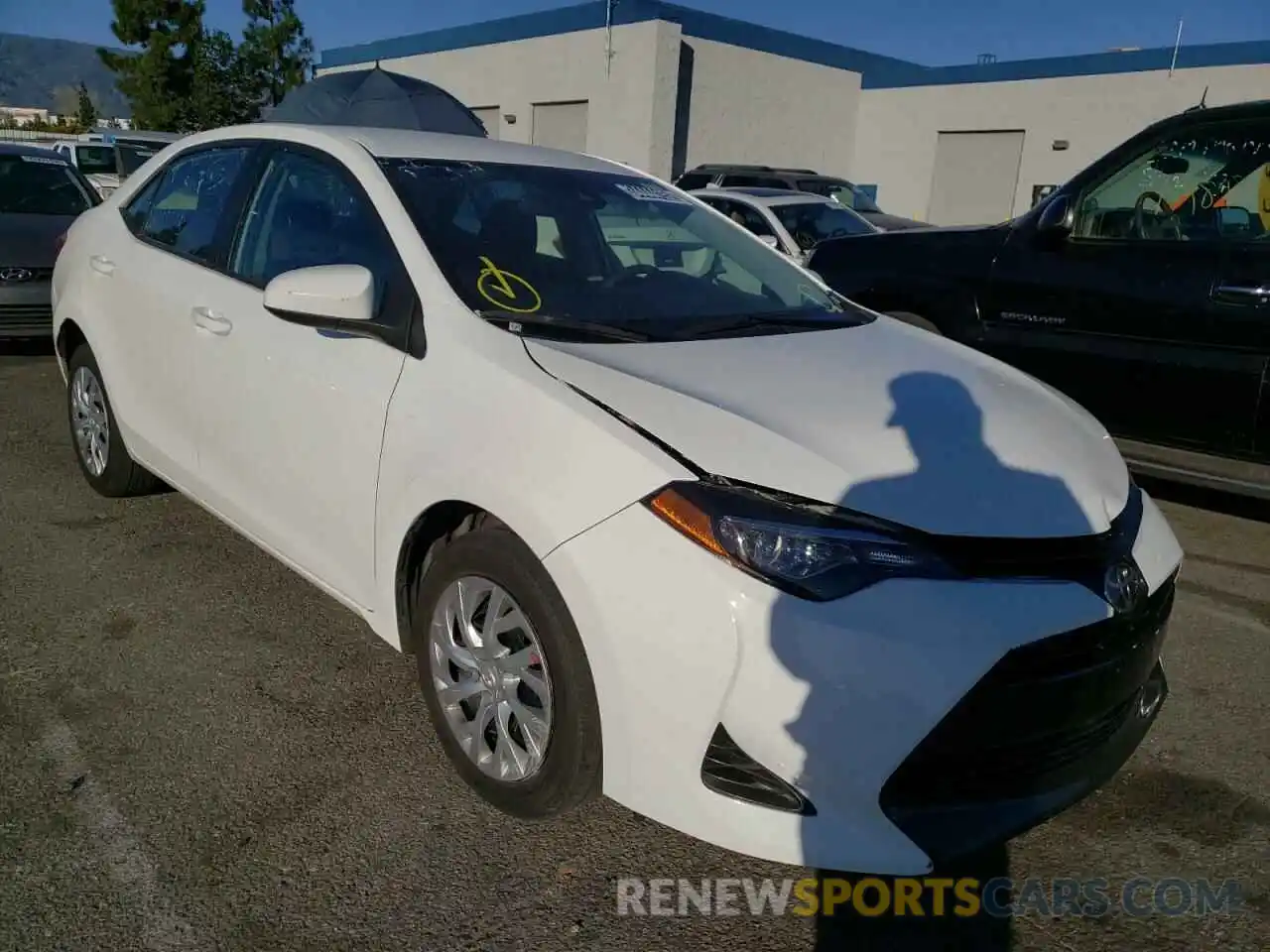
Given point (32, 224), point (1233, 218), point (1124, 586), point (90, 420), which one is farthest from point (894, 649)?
point (32, 224)

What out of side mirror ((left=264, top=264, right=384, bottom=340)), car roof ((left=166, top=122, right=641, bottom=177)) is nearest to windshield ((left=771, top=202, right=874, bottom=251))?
car roof ((left=166, top=122, right=641, bottom=177))

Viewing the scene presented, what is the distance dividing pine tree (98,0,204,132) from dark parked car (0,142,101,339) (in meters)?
28.5

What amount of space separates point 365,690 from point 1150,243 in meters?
3.81

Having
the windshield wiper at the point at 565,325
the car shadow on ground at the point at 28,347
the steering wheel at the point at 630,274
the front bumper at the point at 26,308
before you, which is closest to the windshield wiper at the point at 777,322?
the windshield wiper at the point at 565,325

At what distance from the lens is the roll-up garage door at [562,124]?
25250mm

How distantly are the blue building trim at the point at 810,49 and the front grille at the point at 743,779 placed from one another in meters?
23.4

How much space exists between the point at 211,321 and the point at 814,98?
25.8 m

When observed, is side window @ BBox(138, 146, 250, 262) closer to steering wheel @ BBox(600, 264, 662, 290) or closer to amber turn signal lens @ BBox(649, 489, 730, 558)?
steering wheel @ BBox(600, 264, 662, 290)

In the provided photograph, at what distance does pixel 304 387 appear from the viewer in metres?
2.96

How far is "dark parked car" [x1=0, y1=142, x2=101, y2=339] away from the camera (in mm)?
7316

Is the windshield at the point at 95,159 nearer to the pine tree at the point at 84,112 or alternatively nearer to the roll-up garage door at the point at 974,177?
the roll-up garage door at the point at 974,177

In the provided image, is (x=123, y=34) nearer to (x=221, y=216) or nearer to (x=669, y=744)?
(x=221, y=216)

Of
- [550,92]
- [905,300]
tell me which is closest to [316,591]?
[905,300]

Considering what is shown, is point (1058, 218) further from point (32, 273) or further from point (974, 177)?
point (974, 177)
